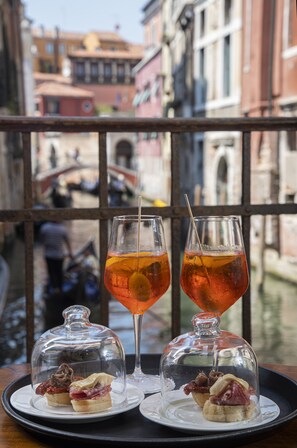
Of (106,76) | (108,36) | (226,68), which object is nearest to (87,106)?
(106,76)

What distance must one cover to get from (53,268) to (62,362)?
6.74 m

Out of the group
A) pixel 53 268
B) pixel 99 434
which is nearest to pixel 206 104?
pixel 53 268

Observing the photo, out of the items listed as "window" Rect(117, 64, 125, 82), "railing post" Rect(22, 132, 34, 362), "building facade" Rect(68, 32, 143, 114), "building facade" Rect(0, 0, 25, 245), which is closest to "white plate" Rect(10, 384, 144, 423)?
"railing post" Rect(22, 132, 34, 362)

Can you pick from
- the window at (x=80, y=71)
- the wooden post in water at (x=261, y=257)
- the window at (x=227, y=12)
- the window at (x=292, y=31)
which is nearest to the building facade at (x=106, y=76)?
the window at (x=80, y=71)

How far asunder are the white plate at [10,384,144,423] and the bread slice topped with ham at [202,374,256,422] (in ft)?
0.35

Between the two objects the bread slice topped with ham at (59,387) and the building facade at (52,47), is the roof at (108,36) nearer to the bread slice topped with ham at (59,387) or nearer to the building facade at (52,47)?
the building facade at (52,47)

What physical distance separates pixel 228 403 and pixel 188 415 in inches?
2.1

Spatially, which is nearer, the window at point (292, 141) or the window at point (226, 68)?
the window at point (292, 141)

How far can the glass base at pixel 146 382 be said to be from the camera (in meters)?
0.95

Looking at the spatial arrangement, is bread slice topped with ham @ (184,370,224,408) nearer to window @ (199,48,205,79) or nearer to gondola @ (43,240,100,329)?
gondola @ (43,240,100,329)

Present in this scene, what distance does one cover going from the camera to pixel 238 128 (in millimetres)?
1527

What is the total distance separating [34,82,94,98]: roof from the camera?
3484 centimetres

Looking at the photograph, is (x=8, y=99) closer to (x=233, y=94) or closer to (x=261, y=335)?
(x=233, y=94)

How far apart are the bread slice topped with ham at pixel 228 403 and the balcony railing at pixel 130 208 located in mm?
633
